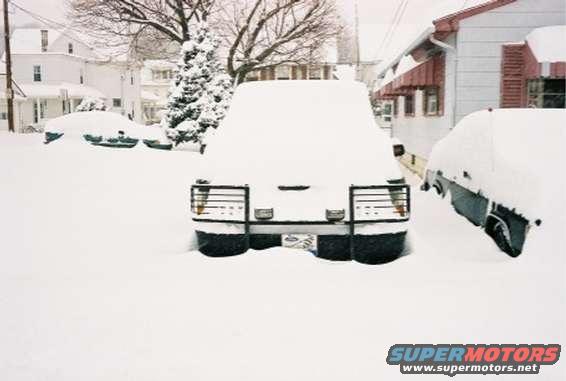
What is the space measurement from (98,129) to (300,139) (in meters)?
19.3

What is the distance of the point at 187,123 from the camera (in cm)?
2330

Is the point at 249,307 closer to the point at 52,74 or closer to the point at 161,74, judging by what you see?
the point at 52,74

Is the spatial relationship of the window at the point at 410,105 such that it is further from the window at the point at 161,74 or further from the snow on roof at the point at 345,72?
the window at the point at 161,74

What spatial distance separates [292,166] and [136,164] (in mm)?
10240

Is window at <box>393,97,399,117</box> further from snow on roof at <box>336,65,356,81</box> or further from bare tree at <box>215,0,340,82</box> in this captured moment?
snow on roof at <box>336,65,356,81</box>

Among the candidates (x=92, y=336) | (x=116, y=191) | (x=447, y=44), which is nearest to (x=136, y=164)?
(x=116, y=191)

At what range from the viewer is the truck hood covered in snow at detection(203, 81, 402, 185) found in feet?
15.9

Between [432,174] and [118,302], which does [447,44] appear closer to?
[432,174]

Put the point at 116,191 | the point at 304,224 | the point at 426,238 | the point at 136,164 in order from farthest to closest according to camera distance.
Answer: the point at 136,164
the point at 116,191
the point at 426,238
the point at 304,224

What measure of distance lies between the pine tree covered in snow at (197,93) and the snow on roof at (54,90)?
2541 centimetres

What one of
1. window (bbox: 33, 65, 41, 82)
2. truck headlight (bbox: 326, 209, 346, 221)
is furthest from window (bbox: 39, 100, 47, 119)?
truck headlight (bbox: 326, 209, 346, 221)

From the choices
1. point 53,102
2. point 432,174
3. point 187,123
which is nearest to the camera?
point 432,174

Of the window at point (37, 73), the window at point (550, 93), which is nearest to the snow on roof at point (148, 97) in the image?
the window at point (37, 73)

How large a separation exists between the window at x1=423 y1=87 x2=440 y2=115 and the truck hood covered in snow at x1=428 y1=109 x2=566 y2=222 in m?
8.62
